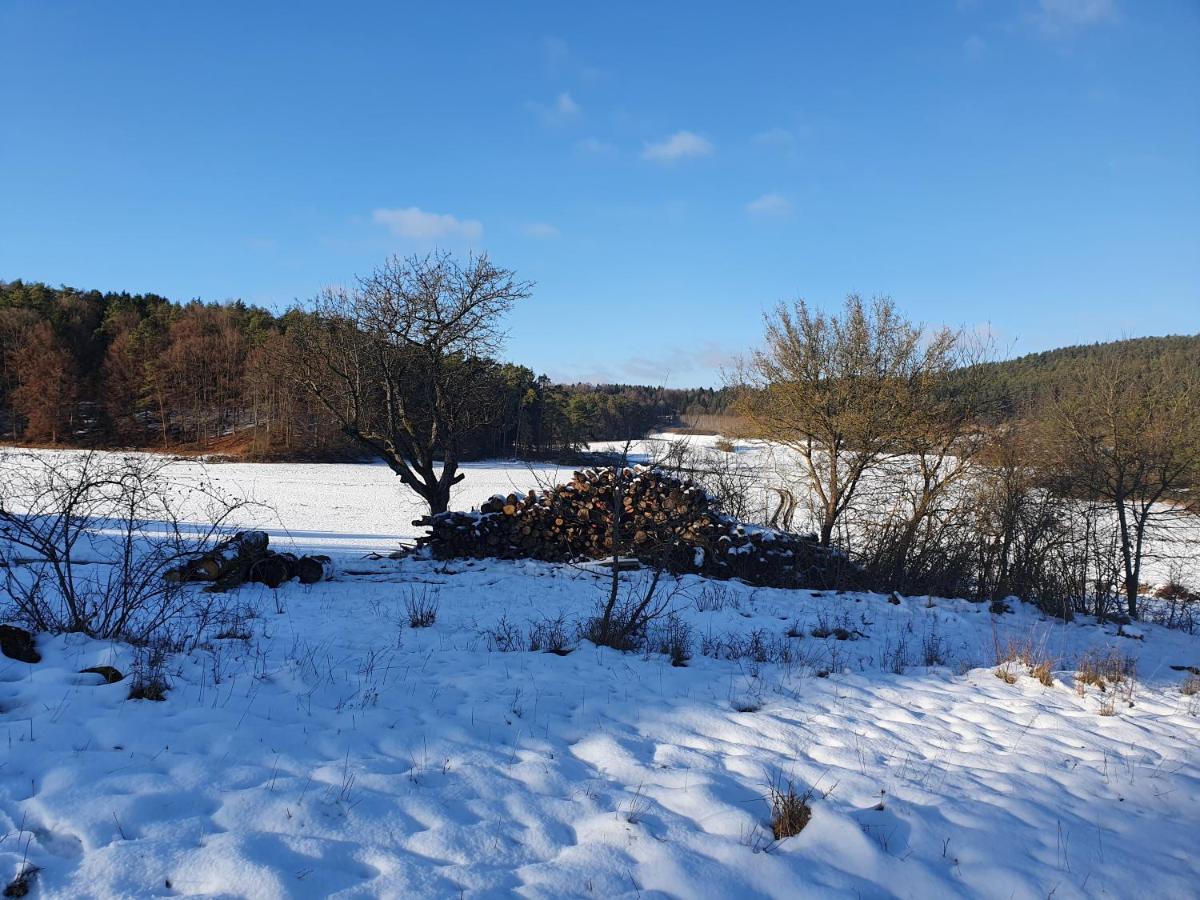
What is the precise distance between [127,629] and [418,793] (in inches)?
165

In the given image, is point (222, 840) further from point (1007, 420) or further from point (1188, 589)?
point (1188, 589)

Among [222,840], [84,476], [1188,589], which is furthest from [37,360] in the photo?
[1188,589]

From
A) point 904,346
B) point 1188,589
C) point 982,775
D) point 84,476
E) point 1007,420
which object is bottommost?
point 1188,589

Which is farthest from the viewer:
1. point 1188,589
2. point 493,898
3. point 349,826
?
point 1188,589

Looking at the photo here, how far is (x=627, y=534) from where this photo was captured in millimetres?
13062

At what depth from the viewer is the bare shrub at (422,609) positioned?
292 inches

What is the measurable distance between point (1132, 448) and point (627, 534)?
11517 mm

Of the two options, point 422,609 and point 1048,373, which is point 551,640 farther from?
point 1048,373

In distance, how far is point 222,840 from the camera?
98.8 inches

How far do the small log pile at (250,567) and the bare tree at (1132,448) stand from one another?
14.8 m

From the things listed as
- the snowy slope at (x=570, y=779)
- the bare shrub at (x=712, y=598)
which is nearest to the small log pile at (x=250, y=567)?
the snowy slope at (x=570, y=779)

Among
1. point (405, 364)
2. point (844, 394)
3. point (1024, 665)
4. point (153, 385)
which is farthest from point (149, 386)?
point (1024, 665)

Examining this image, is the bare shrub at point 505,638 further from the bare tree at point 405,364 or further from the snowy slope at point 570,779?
the bare tree at point 405,364

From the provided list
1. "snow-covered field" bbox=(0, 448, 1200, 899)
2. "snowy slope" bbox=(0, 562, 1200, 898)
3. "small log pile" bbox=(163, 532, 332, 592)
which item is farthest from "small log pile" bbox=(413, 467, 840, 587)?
"snowy slope" bbox=(0, 562, 1200, 898)
